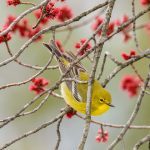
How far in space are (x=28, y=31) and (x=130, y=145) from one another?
24.8ft

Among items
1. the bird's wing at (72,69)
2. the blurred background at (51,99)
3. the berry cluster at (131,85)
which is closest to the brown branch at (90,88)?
the bird's wing at (72,69)

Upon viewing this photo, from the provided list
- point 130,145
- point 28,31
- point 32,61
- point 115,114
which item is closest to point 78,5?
point 32,61

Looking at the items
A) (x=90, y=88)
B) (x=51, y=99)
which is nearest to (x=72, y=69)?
(x=90, y=88)

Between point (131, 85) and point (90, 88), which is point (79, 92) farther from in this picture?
point (90, 88)

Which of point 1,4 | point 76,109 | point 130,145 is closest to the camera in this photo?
point 76,109

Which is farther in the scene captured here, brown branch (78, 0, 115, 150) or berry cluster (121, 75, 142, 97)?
berry cluster (121, 75, 142, 97)

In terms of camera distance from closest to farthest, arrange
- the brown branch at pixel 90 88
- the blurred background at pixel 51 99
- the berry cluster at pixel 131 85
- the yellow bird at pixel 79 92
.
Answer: the brown branch at pixel 90 88, the yellow bird at pixel 79 92, the berry cluster at pixel 131 85, the blurred background at pixel 51 99

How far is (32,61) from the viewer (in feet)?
51.2

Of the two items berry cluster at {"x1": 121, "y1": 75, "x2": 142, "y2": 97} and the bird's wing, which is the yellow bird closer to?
the bird's wing

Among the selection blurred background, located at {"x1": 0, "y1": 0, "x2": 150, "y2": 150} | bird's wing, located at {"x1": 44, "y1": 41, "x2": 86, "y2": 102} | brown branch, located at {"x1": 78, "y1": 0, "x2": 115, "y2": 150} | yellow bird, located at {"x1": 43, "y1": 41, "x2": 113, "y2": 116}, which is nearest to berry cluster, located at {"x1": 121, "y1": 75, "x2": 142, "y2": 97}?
yellow bird, located at {"x1": 43, "y1": 41, "x2": 113, "y2": 116}

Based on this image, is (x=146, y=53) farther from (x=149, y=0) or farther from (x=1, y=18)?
(x=1, y=18)

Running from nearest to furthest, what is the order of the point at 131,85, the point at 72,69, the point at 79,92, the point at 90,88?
the point at 90,88 < the point at 79,92 < the point at 72,69 < the point at 131,85

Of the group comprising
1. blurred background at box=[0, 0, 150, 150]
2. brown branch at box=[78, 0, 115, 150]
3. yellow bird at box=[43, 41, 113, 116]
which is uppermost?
blurred background at box=[0, 0, 150, 150]

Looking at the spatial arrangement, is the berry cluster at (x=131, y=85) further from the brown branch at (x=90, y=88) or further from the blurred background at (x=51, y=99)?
the blurred background at (x=51, y=99)
